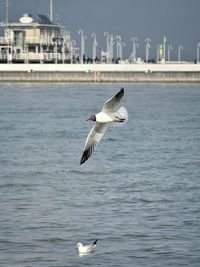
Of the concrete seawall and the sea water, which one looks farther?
the concrete seawall

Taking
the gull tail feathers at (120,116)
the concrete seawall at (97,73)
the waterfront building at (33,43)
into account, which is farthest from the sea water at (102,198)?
the waterfront building at (33,43)

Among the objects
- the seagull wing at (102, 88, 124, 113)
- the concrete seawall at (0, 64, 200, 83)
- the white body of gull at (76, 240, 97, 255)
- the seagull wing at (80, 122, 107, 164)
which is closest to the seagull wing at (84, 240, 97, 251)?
the white body of gull at (76, 240, 97, 255)

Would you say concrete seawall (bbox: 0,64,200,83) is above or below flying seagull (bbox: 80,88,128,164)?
below

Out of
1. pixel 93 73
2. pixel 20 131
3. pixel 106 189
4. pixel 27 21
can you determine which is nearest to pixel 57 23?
pixel 27 21

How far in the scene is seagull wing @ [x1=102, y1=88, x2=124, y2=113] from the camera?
49.6 ft

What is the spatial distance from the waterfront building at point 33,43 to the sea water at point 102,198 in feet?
285

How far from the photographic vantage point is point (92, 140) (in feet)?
52.1

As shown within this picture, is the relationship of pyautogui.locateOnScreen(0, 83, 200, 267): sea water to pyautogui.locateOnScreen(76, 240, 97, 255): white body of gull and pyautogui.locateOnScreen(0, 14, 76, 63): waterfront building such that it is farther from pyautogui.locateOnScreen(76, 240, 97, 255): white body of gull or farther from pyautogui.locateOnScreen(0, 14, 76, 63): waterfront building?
pyautogui.locateOnScreen(0, 14, 76, 63): waterfront building

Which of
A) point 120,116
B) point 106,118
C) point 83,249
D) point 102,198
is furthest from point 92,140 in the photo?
point 102,198

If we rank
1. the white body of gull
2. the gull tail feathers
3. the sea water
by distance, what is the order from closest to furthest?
1. the gull tail feathers
2. the white body of gull
3. the sea water

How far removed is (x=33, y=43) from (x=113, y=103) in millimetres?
118054

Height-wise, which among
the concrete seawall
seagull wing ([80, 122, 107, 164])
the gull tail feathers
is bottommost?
the concrete seawall

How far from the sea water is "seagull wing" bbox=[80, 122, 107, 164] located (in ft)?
5.88

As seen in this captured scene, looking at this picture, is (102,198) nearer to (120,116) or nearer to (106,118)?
(106,118)
